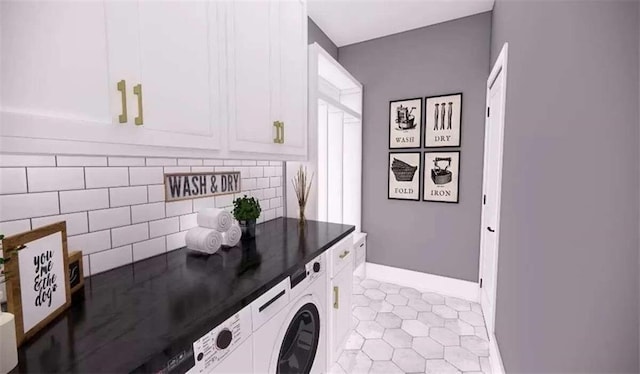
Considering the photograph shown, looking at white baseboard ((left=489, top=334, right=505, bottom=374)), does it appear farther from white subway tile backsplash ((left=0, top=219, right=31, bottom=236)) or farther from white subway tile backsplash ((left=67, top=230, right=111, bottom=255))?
white subway tile backsplash ((left=0, top=219, right=31, bottom=236))

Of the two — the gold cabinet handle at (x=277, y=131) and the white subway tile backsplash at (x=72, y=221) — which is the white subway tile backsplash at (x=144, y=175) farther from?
the gold cabinet handle at (x=277, y=131)

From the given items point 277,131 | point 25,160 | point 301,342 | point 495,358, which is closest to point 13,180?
point 25,160

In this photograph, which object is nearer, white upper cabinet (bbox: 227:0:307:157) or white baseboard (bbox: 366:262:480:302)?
white upper cabinet (bbox: 227:0:307:157)

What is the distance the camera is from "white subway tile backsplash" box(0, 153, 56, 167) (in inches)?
33.1

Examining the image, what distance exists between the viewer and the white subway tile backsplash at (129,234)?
1122mm

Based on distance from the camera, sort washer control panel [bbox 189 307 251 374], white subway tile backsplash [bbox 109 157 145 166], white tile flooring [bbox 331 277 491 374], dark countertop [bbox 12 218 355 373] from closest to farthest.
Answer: dark countertop [bbox 12 218 355 373] < washer control panel [bbox 189 307 251 374] < white subway tile backsplash [bbox 109 157 145 166] < white tile flooring [bbox 331 277 491 374]

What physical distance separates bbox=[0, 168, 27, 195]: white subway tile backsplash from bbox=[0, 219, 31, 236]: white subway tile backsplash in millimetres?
96

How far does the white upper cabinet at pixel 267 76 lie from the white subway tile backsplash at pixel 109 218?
54 cm

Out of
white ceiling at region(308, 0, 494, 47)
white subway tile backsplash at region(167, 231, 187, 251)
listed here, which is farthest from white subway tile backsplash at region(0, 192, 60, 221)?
white ceiling at region(308, 0, 494, 47)

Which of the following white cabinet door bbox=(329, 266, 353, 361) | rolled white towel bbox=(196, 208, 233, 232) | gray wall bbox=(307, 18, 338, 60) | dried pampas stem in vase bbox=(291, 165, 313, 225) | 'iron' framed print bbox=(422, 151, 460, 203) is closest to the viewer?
rolled white towel bbox=(196, 208, 233, 232)

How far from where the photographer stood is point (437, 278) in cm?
285

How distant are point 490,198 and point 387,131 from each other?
47.4 inches

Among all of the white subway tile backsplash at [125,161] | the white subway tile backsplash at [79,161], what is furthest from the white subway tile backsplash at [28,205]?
the white subway tile backsplash at [125,161]

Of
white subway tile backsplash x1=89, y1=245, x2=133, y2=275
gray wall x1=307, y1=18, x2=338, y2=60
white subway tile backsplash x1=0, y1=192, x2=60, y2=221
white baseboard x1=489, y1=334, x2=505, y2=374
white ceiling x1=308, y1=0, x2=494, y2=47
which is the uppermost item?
white ceiling x1=308, y1=0, x2=494, y2=47
